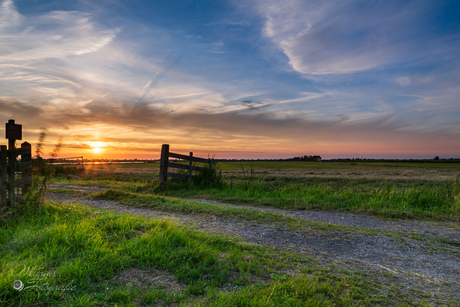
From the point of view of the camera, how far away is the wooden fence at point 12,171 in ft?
20.8

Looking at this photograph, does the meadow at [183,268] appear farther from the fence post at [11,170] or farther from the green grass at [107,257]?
the fence post at [11,170]

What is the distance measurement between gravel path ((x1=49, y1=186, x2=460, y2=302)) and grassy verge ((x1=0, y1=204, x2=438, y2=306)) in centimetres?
67

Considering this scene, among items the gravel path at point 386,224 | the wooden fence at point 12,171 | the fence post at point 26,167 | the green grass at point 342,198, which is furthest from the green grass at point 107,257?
the green grass at point 342,198

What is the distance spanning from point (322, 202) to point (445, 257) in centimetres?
528

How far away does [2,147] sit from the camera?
635cm

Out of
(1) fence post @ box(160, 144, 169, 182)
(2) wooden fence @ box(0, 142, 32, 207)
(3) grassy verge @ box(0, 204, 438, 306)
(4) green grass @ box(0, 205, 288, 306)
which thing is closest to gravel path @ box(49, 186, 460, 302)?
(3) grassy verge @ box(0, 204, 438, 306)

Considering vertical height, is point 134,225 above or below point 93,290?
above

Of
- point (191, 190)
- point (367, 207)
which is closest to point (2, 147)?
point (191, 190)

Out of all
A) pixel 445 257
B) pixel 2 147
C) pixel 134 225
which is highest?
pixel 2 147

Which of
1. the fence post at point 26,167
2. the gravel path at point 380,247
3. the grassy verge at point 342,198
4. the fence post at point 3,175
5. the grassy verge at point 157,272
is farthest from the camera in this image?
the grassy verge at point 342,198

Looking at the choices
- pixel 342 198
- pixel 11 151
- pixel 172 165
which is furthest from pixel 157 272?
pixel 172 165

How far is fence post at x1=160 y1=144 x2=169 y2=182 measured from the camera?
46.4ft

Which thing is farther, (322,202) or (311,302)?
(322,202)

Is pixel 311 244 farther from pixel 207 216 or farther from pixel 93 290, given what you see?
pixel 93 290
